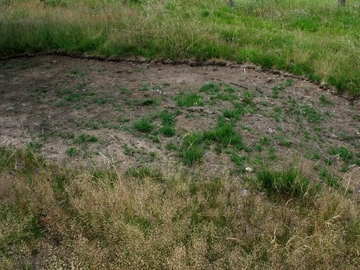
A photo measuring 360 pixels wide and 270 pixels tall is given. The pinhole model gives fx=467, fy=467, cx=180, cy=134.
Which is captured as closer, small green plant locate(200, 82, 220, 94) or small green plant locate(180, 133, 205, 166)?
small green plant locate(180, 133, 205, 166)

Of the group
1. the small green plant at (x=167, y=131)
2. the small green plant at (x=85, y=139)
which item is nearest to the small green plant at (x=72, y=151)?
the small green plant at (x=85, y=139)

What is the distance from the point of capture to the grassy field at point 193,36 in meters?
7.35

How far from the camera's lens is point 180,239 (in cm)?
387

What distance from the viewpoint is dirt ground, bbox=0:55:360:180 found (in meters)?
5.24

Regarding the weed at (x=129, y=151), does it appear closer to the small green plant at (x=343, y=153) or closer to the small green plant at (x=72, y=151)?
the small green plant at (x=72, y=151)

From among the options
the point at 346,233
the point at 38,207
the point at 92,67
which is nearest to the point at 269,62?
the point at 92,67

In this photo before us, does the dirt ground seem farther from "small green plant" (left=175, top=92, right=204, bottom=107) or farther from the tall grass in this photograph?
the tall grass

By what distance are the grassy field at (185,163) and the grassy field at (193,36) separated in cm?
3

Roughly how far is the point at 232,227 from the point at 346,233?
100cm

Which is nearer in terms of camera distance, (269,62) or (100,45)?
(269,62)

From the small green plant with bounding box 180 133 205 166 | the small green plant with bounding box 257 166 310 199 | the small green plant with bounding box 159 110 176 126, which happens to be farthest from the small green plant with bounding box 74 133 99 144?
the small green plant with bounding box 257 166 310 199

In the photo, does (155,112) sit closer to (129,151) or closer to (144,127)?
(144,127)

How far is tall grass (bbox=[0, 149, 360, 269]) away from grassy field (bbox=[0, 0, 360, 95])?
9.88 ft

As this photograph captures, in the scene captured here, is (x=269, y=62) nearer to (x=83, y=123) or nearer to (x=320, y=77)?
(x=320, y=77)
